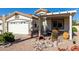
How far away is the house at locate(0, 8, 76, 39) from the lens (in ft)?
34.6

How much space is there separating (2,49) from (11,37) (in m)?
0.34

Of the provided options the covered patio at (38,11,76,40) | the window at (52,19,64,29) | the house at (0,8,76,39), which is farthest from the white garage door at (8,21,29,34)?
the window at (52,19,64,29)

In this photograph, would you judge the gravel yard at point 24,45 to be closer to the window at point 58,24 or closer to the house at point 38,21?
the house at point 38,21

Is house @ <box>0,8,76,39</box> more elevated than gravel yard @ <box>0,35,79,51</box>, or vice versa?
house @ <box>0,8,76,39</box>

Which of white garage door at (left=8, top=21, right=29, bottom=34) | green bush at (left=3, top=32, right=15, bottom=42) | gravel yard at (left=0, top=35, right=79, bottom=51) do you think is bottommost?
gravel yard at (left=0, top=35, right=79, bottom=51)

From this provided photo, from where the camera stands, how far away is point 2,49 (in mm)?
10516

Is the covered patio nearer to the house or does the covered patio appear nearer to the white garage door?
the house

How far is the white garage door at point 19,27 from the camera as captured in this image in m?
10.6

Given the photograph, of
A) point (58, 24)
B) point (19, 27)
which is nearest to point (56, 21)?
point (58, 24)

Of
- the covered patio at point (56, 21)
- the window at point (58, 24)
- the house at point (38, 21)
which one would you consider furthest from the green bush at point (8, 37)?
the window at point (58, 24)

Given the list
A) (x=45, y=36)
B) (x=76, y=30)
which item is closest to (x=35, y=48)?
(x=45, y=36)

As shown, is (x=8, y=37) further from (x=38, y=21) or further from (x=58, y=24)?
(x=58, y=24)

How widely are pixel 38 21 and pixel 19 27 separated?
46 cm
